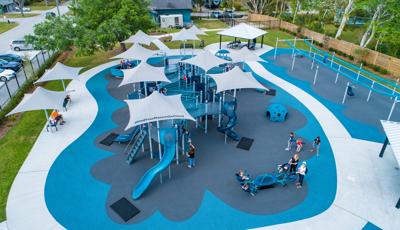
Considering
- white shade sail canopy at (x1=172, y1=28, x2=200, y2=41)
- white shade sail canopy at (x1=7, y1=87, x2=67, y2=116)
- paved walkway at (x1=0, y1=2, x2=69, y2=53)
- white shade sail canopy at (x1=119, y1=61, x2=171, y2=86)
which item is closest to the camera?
white shade sail canopy at (x1=7, y1=87, x2=67, y2=116)

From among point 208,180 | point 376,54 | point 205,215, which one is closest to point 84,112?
point 208,180

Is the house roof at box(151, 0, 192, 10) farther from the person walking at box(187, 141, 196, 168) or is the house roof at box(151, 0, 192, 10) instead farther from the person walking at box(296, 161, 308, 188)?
the person walking at box(296, 161, 308, 188)

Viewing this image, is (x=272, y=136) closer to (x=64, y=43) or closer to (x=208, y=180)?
(x=208, y=180)

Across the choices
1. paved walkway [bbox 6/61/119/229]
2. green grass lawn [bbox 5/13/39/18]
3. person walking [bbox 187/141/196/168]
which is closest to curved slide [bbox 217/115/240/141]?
person walking [bbox 187/141/196/168]

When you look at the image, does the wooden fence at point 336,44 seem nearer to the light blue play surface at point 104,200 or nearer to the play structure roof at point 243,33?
the play structure roof at point 243,33

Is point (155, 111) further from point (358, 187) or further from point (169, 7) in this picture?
point (169, 7)
